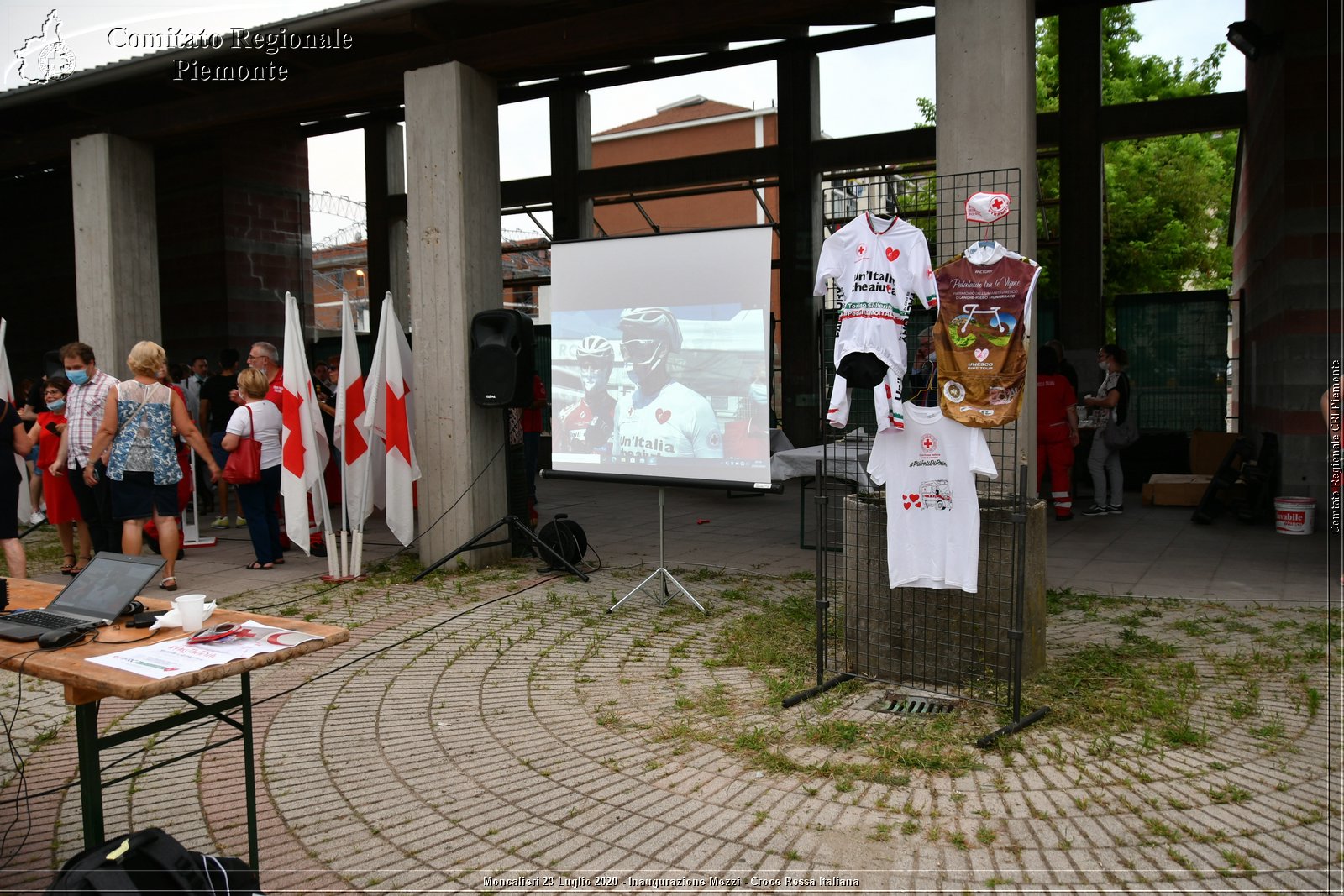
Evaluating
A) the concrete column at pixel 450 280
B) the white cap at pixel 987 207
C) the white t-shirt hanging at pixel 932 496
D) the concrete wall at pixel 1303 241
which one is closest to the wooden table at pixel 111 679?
the white t-shirt hanging at pixel 932 496

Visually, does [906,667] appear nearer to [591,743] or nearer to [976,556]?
[976,556]

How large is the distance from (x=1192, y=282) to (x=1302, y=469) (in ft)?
79.1

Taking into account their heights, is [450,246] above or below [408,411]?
above

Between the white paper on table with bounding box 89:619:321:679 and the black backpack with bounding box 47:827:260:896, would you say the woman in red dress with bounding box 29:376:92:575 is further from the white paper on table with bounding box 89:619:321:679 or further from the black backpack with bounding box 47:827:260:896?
the black backpack with bounding box 47:827:260:896

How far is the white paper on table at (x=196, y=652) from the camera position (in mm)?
2814

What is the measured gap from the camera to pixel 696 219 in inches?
1332

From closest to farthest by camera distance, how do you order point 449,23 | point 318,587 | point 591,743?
point 591,743
point 318,587
point 449,23

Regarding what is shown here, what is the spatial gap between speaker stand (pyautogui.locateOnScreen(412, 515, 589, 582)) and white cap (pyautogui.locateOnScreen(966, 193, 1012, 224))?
424 centimetres

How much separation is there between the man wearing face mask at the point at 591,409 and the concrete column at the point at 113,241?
6.22 m

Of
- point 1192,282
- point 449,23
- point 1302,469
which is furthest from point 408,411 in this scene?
point 1192,282

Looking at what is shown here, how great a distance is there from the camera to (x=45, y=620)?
3.27 metres

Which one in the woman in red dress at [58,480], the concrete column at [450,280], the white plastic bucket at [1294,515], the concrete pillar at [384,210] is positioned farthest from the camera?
the concrete pillar at [384,210]

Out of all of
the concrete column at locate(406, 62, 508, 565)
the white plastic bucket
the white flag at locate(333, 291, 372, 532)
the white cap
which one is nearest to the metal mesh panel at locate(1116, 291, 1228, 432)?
the white plastic bucket

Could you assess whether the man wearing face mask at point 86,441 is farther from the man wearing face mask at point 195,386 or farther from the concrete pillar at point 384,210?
the concrete pillar at point 384,210
